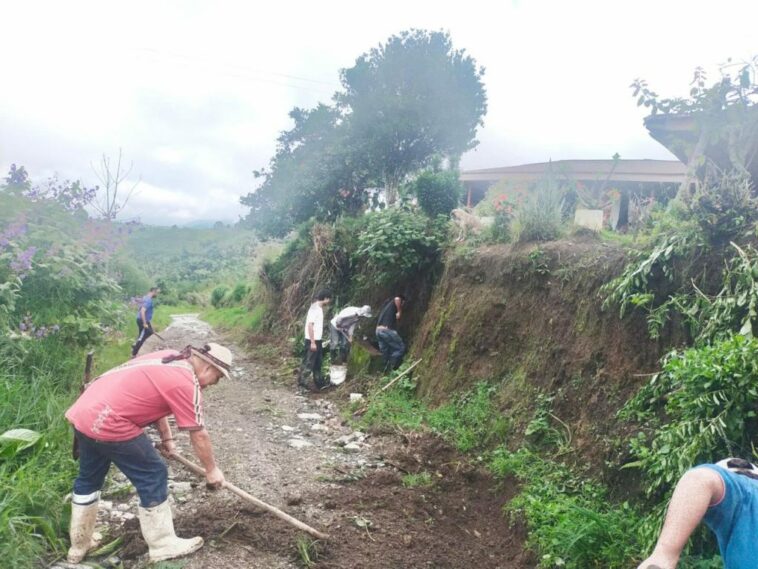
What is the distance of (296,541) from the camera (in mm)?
3564

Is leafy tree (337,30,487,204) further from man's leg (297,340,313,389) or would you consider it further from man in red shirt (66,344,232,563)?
man in red shirt (66,344,232,563)

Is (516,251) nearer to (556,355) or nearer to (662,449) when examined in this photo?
(556,355)

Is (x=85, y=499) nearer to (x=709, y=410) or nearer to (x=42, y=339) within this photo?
(x=42, y=339)

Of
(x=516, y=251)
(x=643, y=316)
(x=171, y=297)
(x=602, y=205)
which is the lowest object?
(x=171, y=297)

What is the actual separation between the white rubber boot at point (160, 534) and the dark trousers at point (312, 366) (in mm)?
5379

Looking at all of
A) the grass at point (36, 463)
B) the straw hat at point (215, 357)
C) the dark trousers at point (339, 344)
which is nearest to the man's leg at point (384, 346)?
the dark trousers at point (339, 344)

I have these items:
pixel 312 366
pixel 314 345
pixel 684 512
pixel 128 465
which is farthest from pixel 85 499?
pixel 312 366

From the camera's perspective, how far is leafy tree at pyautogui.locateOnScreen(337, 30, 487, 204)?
65.2 ft

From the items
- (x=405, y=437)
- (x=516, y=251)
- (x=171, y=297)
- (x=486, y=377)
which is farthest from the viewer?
(x=171, y=297)

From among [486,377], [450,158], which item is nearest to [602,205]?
[486,377]

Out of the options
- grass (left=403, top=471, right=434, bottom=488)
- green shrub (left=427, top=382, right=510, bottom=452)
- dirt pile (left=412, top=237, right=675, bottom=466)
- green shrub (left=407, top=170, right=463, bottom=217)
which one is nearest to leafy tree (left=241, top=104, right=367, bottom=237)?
green shrub (left=407, top=170, right=463, bottom=217)

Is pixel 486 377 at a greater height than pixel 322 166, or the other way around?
pixel 322 166

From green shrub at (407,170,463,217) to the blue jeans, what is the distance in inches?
315

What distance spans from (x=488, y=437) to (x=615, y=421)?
1596 mm
